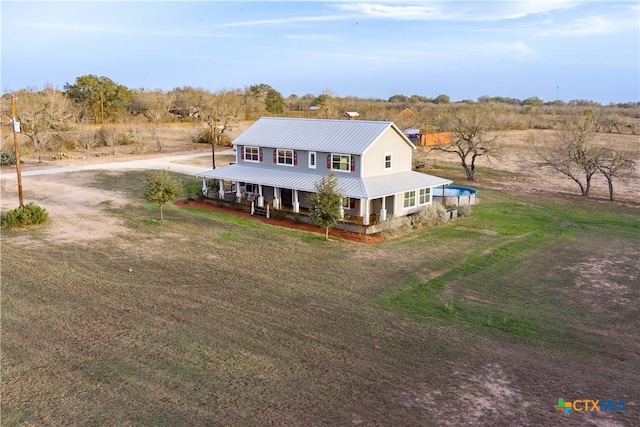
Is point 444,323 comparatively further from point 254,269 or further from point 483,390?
point 254,269

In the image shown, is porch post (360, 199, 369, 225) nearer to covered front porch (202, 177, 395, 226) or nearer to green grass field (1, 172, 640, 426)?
covered front porch (202, 177, 395, 226)

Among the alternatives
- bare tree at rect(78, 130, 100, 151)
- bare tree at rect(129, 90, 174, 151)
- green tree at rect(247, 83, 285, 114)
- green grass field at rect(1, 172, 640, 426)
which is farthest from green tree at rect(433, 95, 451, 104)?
green grass field at rect(1, 172, 640, 426)

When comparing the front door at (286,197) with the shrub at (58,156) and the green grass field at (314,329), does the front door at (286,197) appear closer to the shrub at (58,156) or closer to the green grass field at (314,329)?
the green grass field at (314,329)

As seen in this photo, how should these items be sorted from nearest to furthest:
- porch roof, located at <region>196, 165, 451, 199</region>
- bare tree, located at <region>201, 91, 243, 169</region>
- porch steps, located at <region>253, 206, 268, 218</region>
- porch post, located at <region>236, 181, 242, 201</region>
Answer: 1. porch roof, located at <region>196, 165, 451, 199</region>
2. porch steps, located at <region>253, 206, 268, 218</region>
3. porch post, located at <region>236, 181, 242, 201</region>
4. bare tree, located at <region>201, 91, 243, 169</region>

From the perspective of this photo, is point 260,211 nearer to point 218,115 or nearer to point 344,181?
point 344,181

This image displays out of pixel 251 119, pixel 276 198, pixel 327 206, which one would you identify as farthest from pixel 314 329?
pixel 251 119
